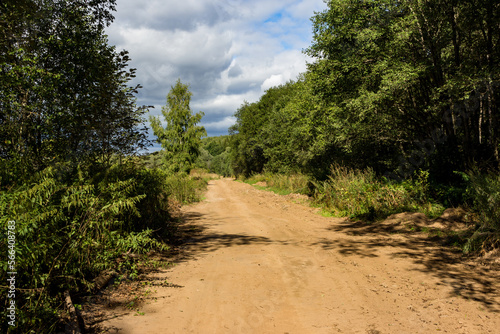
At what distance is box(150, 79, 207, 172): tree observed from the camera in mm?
26281

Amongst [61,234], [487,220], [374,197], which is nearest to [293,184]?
[374,197]

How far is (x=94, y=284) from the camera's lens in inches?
164

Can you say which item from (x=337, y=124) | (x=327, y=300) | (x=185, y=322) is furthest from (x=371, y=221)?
(x=185, y=322)

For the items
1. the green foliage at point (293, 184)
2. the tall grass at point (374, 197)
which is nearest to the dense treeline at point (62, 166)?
the tall grass at point (374, 197)

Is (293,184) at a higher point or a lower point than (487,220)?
lower

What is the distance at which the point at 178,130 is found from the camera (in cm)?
2666

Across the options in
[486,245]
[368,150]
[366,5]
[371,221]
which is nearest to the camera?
[486,245]

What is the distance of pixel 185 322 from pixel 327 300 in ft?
6.79

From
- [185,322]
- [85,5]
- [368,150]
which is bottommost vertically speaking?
[185,322]

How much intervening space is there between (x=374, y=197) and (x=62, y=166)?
10465mm

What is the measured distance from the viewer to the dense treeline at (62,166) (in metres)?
3.24

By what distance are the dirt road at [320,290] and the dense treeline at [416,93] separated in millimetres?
2107

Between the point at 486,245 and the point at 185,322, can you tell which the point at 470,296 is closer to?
the point at 486,245

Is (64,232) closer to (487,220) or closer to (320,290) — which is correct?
(320,290)
